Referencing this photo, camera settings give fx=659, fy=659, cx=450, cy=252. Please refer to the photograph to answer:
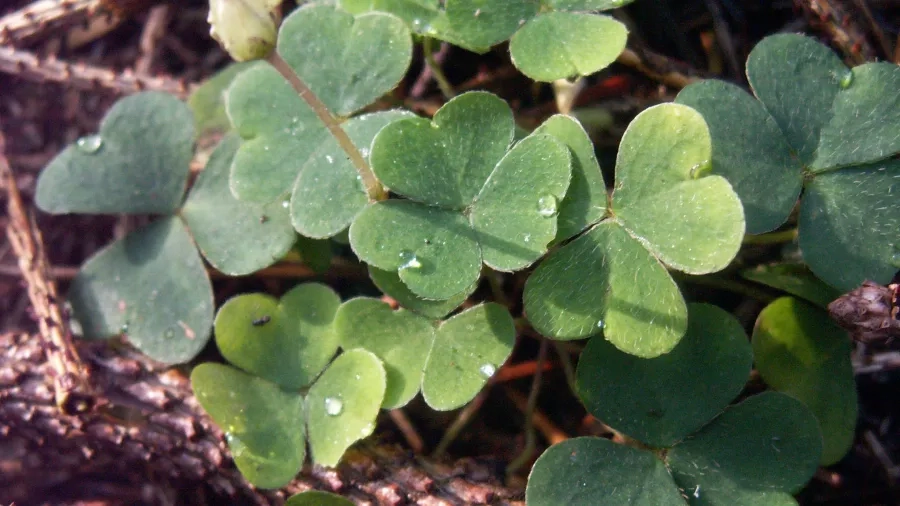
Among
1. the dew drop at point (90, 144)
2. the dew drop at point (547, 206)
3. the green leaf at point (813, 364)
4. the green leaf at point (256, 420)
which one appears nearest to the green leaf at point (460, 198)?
the dew drop at point (547, 206)

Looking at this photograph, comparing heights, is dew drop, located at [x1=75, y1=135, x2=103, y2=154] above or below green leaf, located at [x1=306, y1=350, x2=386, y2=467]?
above

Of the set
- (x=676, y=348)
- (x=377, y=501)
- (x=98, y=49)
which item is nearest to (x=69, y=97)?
(x=98, y=49)

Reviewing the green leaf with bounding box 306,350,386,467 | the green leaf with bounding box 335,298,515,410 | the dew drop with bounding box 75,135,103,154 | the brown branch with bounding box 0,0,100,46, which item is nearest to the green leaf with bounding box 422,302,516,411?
the green leaf with bounding box 335,298,515,410

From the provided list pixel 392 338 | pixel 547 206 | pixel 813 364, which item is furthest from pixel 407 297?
pixel 813 364

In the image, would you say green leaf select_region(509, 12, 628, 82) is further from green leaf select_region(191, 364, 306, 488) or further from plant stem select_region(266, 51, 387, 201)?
green leaf select_region(191, 364, 306, 488)

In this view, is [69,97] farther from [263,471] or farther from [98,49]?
[263,471]

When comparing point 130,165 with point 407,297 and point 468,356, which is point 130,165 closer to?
point 407,297
